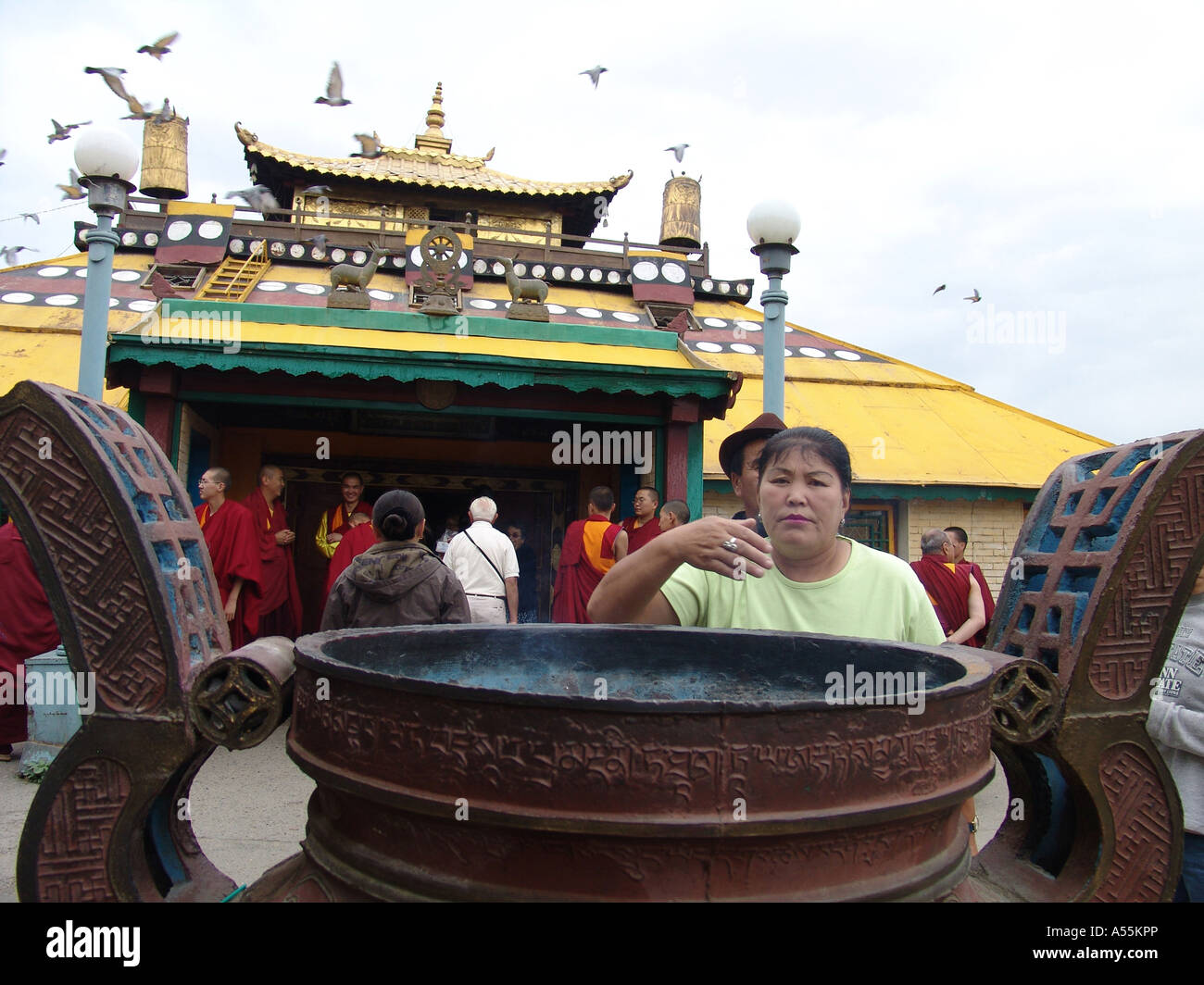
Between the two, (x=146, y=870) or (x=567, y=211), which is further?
(x=567, y=211)

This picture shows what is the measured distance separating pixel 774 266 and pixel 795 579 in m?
4.64

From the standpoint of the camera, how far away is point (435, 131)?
18.4 metres

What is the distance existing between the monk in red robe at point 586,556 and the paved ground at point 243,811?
2431 mm

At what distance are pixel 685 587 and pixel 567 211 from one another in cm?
1579

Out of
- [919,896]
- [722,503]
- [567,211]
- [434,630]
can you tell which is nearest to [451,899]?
[919,896]

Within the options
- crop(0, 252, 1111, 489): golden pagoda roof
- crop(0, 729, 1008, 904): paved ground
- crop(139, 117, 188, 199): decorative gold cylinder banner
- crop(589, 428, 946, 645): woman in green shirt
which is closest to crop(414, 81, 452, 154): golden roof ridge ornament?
crop(139, 117, 188, 199): decorative gold cylinder banner

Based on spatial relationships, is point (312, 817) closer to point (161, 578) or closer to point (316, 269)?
point (161, 578)

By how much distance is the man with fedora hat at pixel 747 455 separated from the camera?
11.1 ft

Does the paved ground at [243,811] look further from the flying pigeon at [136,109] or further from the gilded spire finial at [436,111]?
the gilded spire finial at [436,111]

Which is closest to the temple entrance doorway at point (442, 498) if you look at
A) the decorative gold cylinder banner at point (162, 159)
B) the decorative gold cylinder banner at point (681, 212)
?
the decorative gold cylinder banner at point (681, 212)

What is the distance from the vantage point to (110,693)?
167 cm

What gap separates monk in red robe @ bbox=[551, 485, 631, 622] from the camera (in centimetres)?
681

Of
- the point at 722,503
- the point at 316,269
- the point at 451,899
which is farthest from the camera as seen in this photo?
the point at 316,269

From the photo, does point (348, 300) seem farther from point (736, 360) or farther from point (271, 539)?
point (736, 360)
